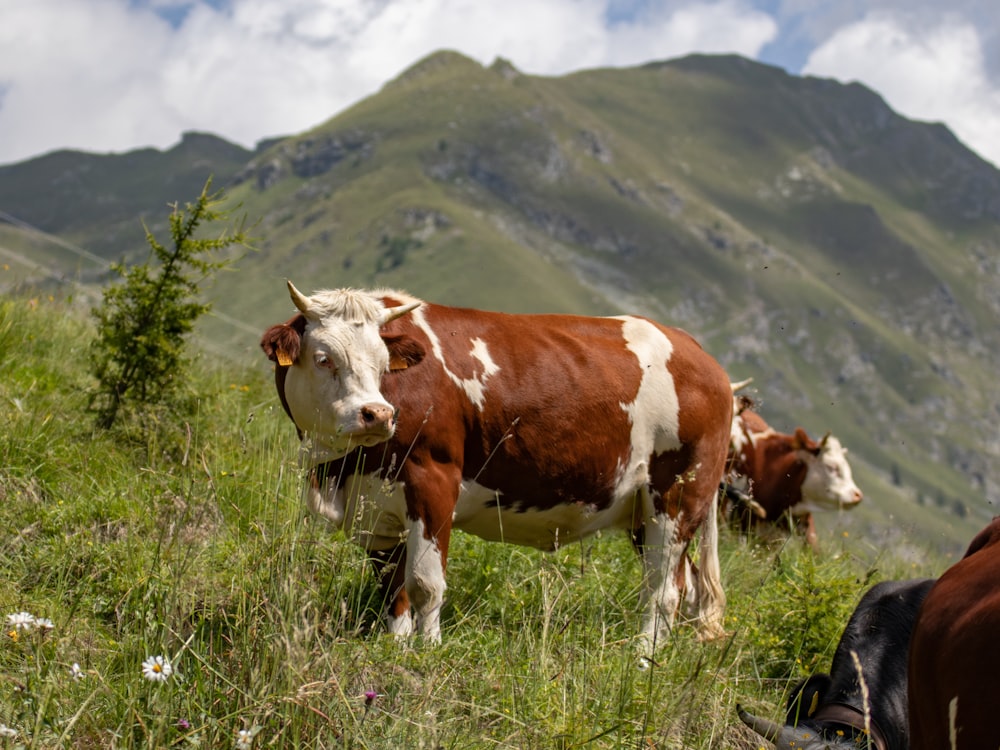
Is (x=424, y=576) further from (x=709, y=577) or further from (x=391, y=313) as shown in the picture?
(x=709, y=577)

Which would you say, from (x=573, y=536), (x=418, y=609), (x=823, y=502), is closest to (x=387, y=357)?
(x=418, y=609)

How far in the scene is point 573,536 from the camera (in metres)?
7.89

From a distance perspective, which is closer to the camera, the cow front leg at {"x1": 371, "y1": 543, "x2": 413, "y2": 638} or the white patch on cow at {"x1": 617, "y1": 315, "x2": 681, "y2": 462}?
the cow front leg at {"x1": 371, "y1": 543, "x2": 413, "y2": 638}

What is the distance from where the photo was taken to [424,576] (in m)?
6.64

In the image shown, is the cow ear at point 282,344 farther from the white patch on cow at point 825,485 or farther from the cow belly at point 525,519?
the white patch on cow at point 825,485

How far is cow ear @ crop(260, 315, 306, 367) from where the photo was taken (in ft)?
21.4

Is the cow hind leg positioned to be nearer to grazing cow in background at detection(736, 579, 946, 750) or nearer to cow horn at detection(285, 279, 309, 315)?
grazing cow in background at detection(736, 579, 946, 750)

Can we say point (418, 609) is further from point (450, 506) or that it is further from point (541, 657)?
point (541, 657)

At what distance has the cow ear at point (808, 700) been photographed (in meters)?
5.34

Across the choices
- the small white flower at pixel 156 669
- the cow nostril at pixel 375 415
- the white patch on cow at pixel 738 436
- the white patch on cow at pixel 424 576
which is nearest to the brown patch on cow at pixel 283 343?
the cow nostril at pixel 375 415

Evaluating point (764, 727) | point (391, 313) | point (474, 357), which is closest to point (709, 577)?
point (474, 357)

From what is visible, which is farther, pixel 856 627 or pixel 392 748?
pixel 856 627

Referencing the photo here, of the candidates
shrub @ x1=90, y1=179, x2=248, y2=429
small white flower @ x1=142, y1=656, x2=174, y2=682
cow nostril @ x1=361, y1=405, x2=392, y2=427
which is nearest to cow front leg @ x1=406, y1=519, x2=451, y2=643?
cow nostril @ x1=361, y1=405, x2=392, y2=427

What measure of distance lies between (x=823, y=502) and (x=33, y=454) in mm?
9968
